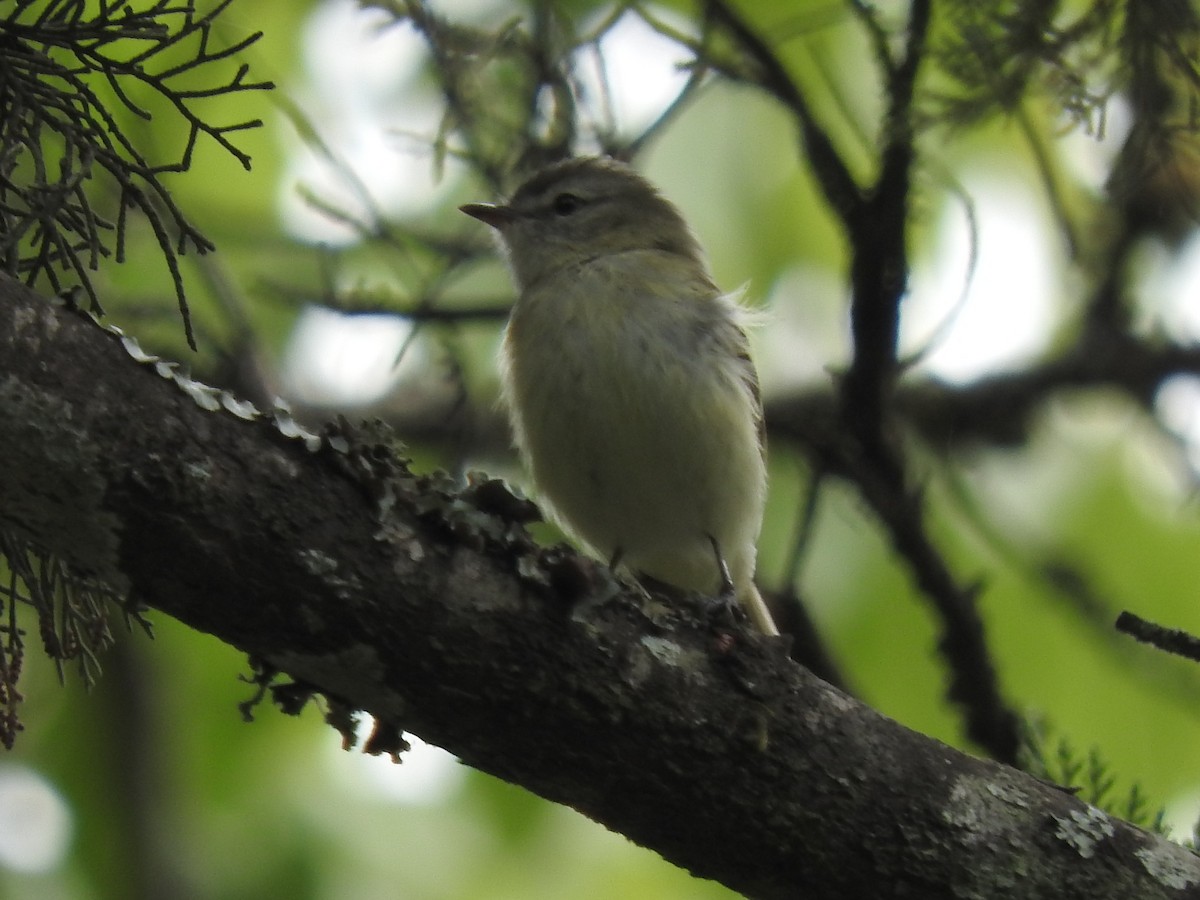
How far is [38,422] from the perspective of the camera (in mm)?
2248

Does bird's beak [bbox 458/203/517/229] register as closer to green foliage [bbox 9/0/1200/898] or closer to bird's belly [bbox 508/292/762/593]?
green foliage [bbox 9/0/1200/898]

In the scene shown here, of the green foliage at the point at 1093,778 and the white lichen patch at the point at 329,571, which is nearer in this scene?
the white lichen patch at the point at 329,571

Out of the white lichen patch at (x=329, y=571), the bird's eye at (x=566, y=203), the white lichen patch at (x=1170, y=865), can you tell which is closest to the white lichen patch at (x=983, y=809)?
the white lichen patch at (x=1170, y=865)

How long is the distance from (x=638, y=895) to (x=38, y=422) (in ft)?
16.2

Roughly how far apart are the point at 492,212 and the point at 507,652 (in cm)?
331

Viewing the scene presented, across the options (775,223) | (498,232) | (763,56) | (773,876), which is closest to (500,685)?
(773,876)

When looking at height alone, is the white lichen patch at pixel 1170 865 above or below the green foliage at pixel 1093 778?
below

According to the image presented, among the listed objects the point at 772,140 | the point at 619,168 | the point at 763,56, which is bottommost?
the point at 763,56

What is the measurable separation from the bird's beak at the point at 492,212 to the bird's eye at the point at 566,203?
0.57ft

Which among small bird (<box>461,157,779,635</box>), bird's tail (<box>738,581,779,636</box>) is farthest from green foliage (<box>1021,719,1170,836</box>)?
bird's tail (<box>738,581,779,636</box>)

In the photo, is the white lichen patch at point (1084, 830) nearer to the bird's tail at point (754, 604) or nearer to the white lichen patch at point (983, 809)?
the white lichen patch at point (983, 809)

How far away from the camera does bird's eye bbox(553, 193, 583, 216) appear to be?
5625mm

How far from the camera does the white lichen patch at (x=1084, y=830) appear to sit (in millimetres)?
2807

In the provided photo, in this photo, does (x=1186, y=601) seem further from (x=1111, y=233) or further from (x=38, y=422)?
(x=38, y=422)
